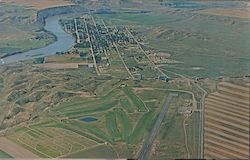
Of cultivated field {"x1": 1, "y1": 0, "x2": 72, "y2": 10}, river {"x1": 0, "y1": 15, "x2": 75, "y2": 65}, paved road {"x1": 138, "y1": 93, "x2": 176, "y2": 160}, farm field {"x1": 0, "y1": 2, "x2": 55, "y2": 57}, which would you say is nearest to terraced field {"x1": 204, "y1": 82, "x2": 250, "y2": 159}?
paved road {"x1": 138, "y1": 93, "x2": 176, "y2": 160}

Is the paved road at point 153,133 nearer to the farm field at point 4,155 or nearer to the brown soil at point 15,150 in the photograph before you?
the brown soil at point 15,150

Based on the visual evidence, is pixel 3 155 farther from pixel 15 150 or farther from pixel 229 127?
pixel 229 127

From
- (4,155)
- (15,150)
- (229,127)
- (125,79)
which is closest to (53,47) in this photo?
(125,79)

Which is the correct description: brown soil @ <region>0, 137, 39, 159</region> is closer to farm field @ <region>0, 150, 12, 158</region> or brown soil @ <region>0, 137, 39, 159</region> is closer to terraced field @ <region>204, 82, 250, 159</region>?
farm field @ <region>0, 150, 12, 158</region>

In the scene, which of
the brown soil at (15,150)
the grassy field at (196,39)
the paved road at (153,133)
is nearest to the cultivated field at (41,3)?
the grassy field at (196,39)

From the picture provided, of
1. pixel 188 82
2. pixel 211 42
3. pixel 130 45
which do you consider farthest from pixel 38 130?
pixel 211 42
